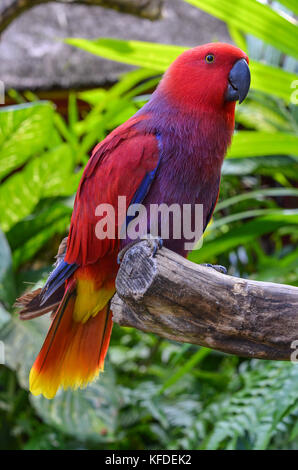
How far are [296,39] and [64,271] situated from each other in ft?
2.17

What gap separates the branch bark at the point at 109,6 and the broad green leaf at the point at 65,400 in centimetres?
77

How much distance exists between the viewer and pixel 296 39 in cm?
93

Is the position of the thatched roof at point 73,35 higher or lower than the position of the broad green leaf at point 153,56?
higher

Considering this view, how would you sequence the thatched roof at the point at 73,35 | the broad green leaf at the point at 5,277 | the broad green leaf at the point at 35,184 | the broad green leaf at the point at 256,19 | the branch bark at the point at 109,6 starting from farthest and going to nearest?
1. the thatched roof at the point at 73,35
2. the branch bark at the point at 109,6
3. the broad green leaf at the point at 35,184
4. the broad green leaf at the point at 5,277
5. the broad green leaf at the point at 256,19

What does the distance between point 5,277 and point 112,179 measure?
18.8 inches

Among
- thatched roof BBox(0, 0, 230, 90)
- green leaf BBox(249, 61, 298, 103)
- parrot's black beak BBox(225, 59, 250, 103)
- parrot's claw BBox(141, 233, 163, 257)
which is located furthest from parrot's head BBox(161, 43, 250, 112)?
thatched roof BBox(0, 0, 230, 90)

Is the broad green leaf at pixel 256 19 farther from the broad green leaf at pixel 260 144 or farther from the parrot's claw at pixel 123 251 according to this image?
the parrot's claw at pixel 123 251

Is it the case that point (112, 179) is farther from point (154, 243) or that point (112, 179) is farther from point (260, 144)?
point (260, 144)

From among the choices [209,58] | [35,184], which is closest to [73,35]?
[35,184]

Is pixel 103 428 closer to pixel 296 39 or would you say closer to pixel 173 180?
pixel 173 180

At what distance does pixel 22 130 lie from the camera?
1040 mm

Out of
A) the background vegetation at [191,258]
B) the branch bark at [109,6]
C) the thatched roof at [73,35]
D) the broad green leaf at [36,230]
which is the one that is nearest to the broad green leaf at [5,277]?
the background vegetation at [191,258]

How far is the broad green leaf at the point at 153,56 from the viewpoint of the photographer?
848 millimetres
